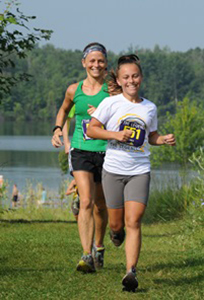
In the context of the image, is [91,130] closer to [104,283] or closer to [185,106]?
[104,283]

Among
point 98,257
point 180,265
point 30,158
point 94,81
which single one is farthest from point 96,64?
point 30,158

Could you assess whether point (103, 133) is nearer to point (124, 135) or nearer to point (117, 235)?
point (124, 135)

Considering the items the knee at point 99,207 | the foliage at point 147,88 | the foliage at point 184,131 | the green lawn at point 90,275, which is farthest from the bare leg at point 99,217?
the foliage at point 147,88

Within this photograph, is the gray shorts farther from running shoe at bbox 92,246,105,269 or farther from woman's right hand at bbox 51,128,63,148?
running shoe at bbox 92,246,105,269

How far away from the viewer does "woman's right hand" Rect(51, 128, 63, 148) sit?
6.83m

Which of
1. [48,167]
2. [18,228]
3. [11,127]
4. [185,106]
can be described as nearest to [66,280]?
[18,228]

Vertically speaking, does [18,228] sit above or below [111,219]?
below

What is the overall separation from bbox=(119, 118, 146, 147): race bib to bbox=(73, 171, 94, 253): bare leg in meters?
1.02

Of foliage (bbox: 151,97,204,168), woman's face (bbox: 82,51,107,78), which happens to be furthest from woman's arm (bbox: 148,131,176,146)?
foliage (bbox: 151,97,204,168)

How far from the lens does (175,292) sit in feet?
19.0

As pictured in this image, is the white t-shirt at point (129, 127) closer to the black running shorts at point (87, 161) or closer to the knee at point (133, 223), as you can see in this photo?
the knee at point (133, 223)

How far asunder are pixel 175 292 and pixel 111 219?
890 mm

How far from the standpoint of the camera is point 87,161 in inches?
274

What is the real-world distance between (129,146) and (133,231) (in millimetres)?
656
